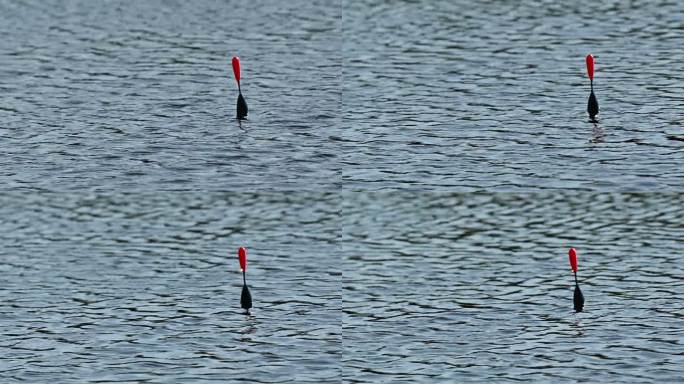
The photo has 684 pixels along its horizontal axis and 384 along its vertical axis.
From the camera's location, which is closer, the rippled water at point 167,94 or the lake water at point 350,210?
the lake water at point 350,210

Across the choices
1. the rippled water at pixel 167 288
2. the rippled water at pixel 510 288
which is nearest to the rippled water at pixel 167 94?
the rippled water at pixel 167 288

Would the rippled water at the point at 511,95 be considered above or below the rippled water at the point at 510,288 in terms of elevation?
above

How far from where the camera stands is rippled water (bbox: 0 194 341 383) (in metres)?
26.2

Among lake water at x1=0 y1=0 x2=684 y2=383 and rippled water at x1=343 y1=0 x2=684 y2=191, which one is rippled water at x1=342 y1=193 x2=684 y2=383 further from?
rippled water at x1=343 y1=0 x2=684 y2=191

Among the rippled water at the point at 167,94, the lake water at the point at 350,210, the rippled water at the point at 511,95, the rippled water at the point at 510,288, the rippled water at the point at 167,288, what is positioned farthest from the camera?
the rippled water at the point at 167,94

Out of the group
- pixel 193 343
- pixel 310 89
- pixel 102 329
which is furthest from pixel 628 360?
pixel 310 89

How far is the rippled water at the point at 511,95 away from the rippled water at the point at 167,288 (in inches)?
99.7

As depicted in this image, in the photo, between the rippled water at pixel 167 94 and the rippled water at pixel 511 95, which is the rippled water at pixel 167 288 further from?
the rippled water at pixel 511 95

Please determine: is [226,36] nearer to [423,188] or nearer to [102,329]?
[423,188]

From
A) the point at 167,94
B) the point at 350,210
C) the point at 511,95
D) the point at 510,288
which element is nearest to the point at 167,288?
the point at 350,210

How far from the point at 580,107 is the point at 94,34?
1474 cm

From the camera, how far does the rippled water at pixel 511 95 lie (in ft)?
101

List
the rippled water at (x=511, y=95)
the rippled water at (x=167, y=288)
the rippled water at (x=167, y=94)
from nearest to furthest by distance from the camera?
the rippled water at (x=167, y=288) < the rippled water at (x=511, y=95) < the rippled water at (x=167, y=94)

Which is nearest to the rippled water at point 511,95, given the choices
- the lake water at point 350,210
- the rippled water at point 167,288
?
the lake water at point 350,210
